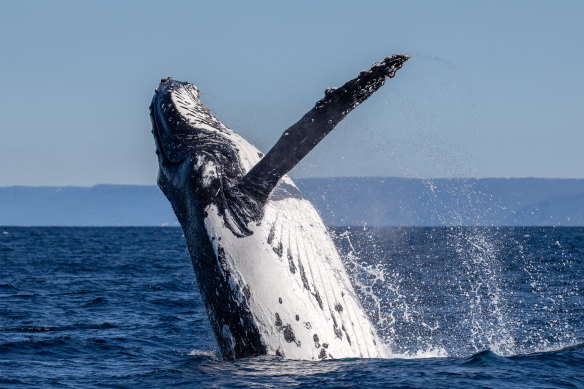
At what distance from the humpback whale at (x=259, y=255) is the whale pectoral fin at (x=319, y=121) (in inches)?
0.5

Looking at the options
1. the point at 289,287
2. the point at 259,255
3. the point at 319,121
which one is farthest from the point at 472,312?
the point at 319,121

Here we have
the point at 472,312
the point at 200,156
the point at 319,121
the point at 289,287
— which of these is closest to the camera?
the point at 319,121

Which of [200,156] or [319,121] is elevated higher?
[200,156]

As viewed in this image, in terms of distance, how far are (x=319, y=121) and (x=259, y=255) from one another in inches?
61.2

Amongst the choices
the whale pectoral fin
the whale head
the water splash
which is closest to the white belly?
the whale head

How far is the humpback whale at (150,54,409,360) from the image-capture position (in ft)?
25.2

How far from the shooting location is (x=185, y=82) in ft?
31.4

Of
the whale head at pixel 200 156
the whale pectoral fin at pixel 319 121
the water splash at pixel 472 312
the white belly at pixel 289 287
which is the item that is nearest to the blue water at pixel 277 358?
the water splash at pixel 472 312

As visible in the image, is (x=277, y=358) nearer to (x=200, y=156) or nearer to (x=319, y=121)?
(x=200, y=156)

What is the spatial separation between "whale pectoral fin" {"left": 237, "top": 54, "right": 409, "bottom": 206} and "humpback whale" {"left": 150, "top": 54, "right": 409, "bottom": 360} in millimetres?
13

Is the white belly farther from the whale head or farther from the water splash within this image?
the water splash

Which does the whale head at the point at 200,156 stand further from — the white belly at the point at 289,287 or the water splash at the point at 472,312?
the water splash at the point at 472,312

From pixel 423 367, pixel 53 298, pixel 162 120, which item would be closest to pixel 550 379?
pixel 423 367

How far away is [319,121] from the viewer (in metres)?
7.16
